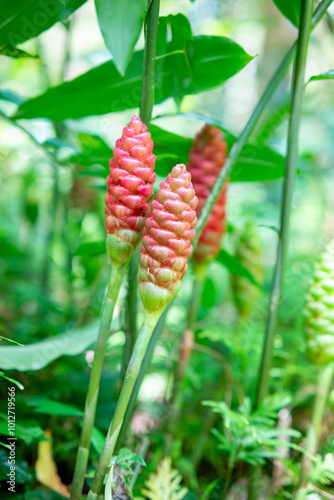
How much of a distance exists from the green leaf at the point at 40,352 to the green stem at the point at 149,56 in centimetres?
37

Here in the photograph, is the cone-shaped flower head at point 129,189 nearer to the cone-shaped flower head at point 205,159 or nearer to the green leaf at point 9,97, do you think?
the cone-shaped flower head at point 205,159

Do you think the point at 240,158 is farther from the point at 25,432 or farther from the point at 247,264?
the point at 25,432

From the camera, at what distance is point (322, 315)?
0.79 meters

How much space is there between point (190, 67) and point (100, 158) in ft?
0.96

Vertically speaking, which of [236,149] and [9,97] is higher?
[9,97]

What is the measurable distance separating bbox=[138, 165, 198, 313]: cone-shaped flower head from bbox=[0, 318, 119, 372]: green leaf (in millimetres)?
190

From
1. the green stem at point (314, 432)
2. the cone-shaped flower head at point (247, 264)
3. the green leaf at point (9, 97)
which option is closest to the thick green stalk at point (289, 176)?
the green stem at point (314, 432)

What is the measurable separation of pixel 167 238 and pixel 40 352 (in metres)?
0.31

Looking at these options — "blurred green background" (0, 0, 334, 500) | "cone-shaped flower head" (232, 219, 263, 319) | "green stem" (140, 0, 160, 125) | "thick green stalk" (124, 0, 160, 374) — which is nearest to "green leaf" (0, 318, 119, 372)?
"blurred green background" (0, 0, 334, 500)

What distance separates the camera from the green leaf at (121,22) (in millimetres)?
541

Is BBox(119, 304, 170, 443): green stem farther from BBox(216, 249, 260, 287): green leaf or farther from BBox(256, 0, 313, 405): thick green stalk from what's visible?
BBox(216, 249, 260, 287): green leaf

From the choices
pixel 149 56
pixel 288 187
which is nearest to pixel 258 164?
pixel 288 187

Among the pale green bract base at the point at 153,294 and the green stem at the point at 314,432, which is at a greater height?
the pale green bract base at the point at 153,294

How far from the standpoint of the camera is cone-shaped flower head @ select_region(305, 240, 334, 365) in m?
0.78
